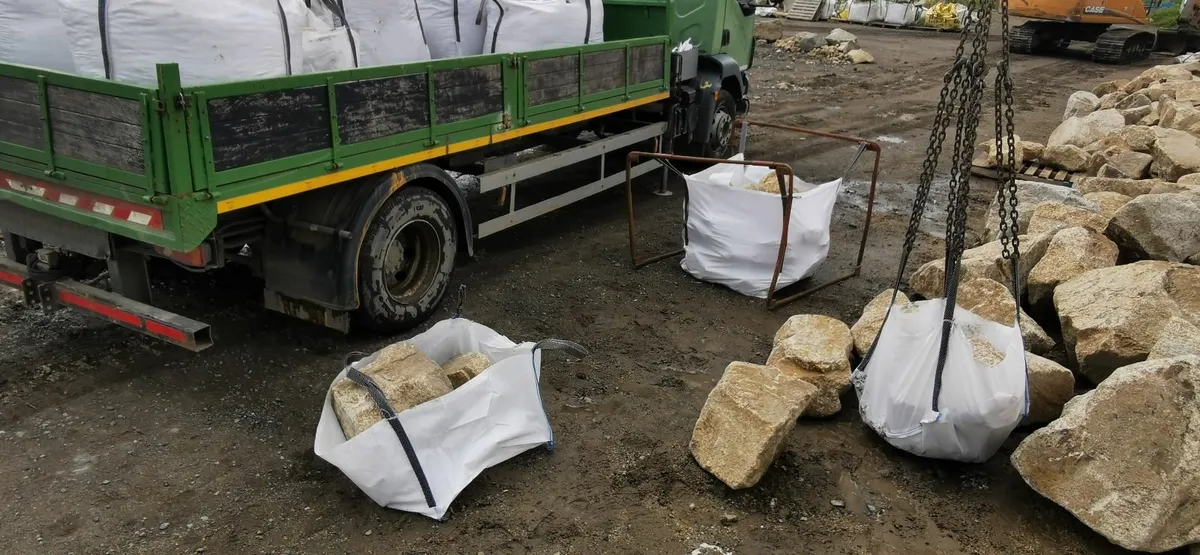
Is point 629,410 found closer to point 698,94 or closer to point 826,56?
point 698,94

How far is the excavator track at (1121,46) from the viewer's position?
20.4m

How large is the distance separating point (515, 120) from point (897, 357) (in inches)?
116

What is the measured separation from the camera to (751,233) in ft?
20.3

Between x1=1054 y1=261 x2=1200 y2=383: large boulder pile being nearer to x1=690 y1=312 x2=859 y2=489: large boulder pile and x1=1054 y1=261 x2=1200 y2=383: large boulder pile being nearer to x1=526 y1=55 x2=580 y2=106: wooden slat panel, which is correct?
x1=690 y1=312 x2=859 y2=489: large boulder pile

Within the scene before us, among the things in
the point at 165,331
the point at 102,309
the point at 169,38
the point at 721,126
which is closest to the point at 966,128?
the point at 169,38

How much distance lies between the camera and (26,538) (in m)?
3.46

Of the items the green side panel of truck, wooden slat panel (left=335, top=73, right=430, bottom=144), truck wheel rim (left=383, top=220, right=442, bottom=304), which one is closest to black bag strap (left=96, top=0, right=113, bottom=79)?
the green side panel of truck

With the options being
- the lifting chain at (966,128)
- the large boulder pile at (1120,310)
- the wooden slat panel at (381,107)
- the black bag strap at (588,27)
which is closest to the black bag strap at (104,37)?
the wooden slat panel at (381,107)

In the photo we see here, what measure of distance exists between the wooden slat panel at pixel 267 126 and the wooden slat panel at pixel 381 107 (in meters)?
0.13

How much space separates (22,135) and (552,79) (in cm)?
318

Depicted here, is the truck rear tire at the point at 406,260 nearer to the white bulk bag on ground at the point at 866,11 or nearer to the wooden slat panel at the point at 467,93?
the wooden slat panel at the point at 467,93

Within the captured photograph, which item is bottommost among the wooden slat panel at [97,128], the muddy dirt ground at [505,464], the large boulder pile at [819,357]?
the muddy dirt ground at [505,464]

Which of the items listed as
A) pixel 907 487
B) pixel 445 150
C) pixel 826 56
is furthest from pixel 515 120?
pixel 826 56

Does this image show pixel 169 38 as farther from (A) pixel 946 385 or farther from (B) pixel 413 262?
(A) pixel 946 385
